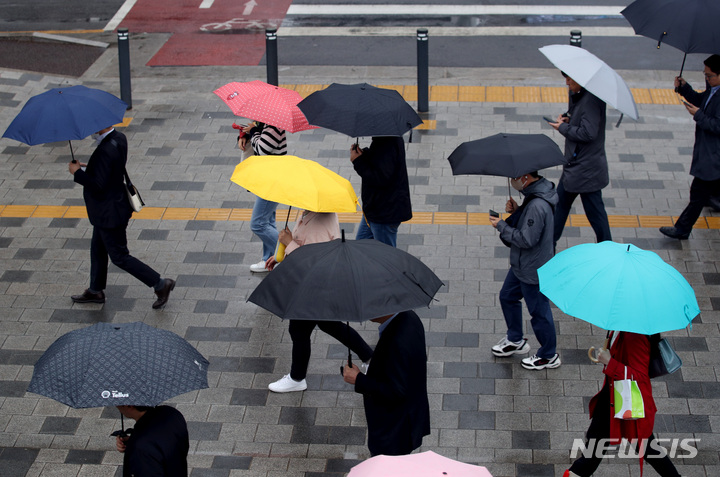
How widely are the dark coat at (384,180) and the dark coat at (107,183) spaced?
2.07 metres

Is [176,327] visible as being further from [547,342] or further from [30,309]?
[547,342]

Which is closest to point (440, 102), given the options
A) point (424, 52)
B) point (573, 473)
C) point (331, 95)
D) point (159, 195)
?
point (424, 52)

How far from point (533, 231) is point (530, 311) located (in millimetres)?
775

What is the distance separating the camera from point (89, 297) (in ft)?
26.1

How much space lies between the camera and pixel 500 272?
834 cm

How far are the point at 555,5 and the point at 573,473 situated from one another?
41.3 feet

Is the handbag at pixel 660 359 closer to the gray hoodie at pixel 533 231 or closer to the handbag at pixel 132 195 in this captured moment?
the gray hoodie at pixel 533 231

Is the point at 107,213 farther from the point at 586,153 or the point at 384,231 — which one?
the point at 586,153

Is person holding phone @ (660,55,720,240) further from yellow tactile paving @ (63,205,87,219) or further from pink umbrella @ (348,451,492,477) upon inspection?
yellow tactile paving @ (63,205,87,219)

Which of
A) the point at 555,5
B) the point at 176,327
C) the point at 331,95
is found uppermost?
the point at 331,95

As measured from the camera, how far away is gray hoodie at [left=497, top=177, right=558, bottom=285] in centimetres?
629

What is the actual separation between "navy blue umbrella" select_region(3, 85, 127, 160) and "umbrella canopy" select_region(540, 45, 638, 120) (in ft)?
12.7

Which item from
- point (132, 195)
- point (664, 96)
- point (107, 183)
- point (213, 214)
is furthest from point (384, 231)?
point (664, 96)

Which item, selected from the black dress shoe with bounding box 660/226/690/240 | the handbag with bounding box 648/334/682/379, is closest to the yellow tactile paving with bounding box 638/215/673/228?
the black dress shoe with bounding box 660/226/690/240
